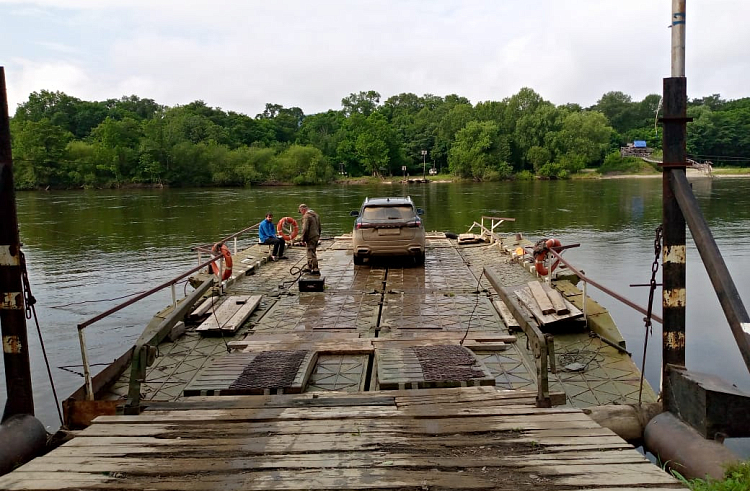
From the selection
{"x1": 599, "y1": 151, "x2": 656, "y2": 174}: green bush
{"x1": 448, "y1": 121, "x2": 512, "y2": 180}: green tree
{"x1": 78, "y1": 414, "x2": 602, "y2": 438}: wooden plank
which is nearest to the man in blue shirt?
{"x1": 78, "y1": 414, "x2": 602, "y2": 438}: wooden plank

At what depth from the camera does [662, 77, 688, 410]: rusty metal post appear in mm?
5398

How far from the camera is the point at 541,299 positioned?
10.6 m

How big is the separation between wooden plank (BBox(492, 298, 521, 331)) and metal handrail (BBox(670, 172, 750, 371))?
4.68m

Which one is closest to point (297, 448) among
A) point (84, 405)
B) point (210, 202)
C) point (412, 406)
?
point (412, 406)

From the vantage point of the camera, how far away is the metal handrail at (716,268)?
15.1ft

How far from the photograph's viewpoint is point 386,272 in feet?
51.1

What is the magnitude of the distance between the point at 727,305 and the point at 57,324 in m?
15.8

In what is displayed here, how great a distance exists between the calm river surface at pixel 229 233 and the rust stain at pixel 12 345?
4.16m

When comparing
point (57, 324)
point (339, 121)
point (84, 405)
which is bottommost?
point (57, 324)

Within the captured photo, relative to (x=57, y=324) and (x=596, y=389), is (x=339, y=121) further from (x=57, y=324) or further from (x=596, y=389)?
(x=596, y=389)

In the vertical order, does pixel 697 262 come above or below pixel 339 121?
below

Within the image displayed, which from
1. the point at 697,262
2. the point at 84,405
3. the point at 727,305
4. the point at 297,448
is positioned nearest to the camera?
the point at 297,448

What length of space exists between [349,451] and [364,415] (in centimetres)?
82

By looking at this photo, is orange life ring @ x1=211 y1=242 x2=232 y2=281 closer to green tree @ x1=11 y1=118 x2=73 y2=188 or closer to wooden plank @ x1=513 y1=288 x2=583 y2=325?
wooden plank @ x1=513 y1=288 x2=583 y2=325
